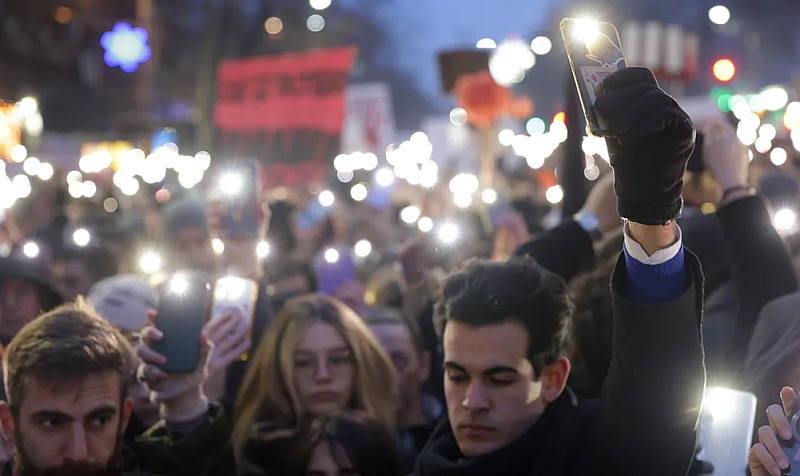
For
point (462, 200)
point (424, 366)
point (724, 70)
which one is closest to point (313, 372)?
point (424, 366)

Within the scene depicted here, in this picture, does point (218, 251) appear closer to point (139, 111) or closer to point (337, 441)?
point (337, 441)

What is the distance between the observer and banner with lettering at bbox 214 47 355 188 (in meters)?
11.4

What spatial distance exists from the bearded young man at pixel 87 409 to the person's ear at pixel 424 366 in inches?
71.6

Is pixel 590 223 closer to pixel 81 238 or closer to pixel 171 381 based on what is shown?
pixel 171 381

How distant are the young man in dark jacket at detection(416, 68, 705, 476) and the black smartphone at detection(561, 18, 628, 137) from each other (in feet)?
0.16

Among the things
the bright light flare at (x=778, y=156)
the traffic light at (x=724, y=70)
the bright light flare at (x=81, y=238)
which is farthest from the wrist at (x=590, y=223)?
the traffic light at (x=724, y=70)

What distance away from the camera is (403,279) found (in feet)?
20.0

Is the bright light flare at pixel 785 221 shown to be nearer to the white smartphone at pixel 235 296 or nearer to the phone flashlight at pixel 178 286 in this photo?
the white smartphone at pixel 235 296

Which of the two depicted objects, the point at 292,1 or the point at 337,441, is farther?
the point at 292,1

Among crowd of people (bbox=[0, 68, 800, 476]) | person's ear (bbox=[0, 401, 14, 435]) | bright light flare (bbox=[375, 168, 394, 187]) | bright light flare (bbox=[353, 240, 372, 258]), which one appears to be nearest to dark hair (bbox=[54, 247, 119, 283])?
crowd of people (bbox=[0, 68, 800, 476])

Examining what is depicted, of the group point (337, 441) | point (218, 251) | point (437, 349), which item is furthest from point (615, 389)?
point (218, 251)

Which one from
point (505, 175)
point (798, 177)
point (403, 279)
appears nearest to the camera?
point (403, 279)

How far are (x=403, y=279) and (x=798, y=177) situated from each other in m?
2.99

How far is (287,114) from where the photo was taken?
11.7 metres
